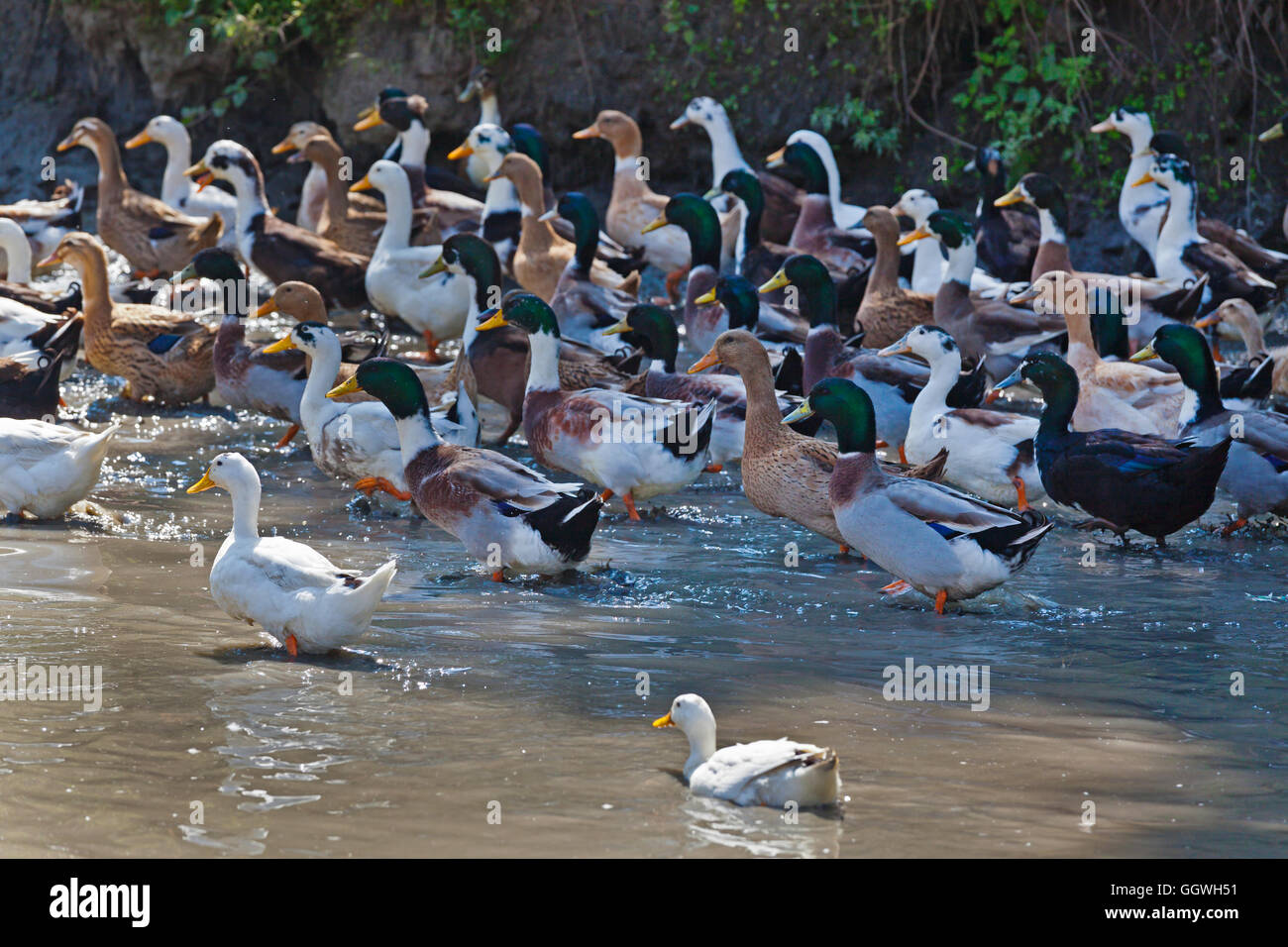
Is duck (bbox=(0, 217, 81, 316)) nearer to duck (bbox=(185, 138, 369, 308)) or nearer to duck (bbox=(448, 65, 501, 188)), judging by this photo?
duck (bbox=(185, 138, 369, 308))

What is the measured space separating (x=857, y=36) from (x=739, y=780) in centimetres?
1156

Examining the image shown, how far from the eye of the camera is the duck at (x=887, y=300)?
10.8 metres

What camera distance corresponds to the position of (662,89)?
15289 mm

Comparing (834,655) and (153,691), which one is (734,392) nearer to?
(834,655)

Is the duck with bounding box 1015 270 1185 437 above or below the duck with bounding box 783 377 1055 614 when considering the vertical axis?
Answer: above

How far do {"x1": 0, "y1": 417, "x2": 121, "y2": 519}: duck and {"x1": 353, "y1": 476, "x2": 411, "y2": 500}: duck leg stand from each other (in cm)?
122

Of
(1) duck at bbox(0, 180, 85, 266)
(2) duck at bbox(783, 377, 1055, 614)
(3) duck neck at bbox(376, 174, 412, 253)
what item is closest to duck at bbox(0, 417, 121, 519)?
(2) duck at bbox(783, 377, 1055, 614)

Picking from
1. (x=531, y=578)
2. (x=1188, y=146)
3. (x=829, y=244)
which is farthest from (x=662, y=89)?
(x=531, y=578)

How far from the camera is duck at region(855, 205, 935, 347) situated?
1079 centimetres

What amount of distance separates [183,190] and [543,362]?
717 cm

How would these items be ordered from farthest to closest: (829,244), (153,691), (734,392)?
(829,244) < (734,392) < (153,691)

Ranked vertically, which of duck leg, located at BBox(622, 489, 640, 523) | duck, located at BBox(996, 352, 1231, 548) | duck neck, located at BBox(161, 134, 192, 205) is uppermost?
duck neck, located at BBox(161, 134, 192, 205)
